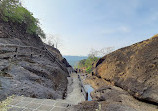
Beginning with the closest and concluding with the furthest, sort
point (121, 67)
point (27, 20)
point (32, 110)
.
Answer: point (32, 110) < point (121, 67) < point (27, 20)

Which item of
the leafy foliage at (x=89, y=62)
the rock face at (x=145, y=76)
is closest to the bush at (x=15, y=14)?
the rock face at (x=145, y=76)

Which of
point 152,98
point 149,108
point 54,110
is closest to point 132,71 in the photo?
point 152,98

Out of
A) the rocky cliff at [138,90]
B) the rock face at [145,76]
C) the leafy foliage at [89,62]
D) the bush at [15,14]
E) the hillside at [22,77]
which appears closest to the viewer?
the rocky cliff at [138,90]

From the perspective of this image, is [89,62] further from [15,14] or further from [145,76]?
[145,76]

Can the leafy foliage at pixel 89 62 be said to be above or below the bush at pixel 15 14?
below

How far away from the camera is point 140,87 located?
2.44 m

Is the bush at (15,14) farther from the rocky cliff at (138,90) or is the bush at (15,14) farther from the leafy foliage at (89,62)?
the leafy foliage at (89,62)

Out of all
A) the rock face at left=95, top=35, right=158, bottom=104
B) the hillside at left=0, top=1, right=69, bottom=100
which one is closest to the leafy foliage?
the hillside at left=0, top=1, right=69, bottom=100

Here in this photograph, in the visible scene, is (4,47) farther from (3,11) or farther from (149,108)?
(149,108)

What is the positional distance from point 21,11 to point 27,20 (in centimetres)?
176

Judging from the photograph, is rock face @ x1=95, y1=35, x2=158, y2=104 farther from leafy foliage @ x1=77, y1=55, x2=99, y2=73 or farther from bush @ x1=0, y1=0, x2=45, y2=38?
leafy foliage @ x1=77, y1=55, x2=99, y2=73

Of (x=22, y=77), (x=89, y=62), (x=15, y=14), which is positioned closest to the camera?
(x=22, y=77)

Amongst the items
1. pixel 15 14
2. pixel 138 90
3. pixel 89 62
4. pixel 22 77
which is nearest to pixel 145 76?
pixel 138 90

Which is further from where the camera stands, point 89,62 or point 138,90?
point 89,62
